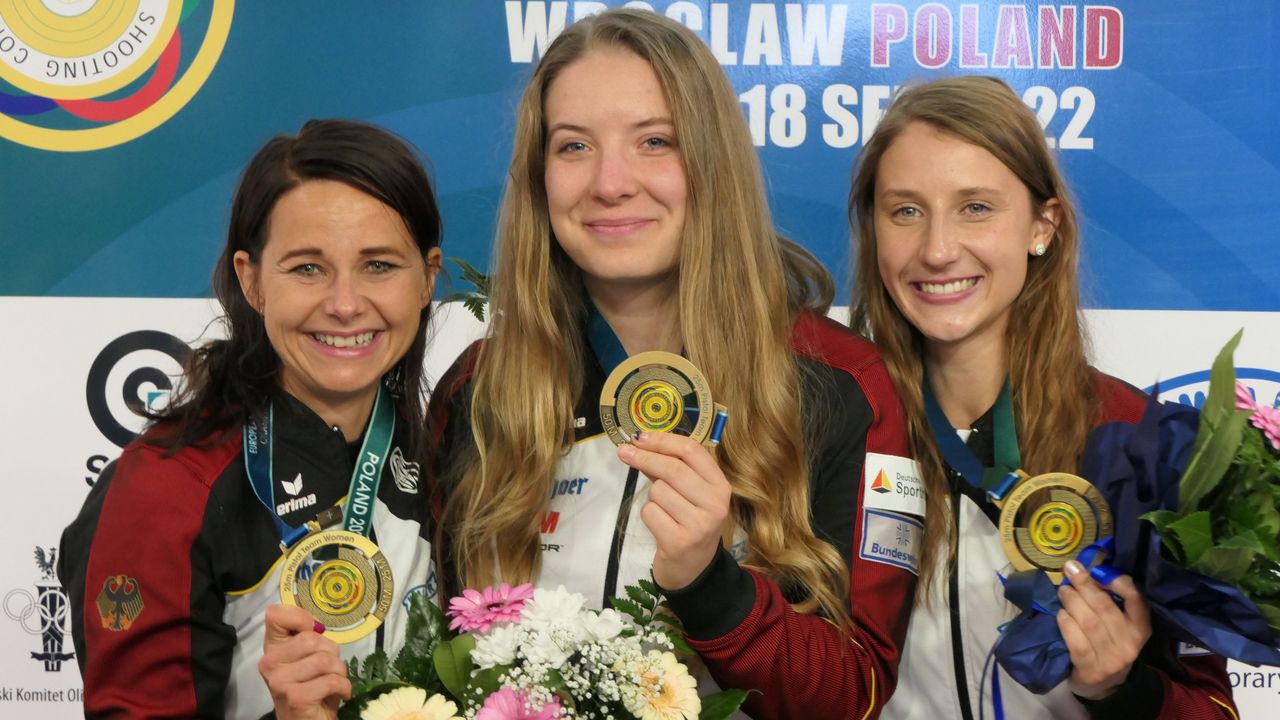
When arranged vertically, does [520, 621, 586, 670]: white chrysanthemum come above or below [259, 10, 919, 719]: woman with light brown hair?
below

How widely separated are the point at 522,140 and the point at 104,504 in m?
0.95

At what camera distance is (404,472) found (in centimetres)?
206

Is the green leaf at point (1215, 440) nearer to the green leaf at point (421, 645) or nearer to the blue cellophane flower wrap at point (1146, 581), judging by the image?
the blue cellophane flower wrap at point (1146, 581)

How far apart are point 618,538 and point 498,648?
0.41m

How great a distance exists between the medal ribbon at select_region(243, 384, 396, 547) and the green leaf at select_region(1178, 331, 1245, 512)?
1302 mm

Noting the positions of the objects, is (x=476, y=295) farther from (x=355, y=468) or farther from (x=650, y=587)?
(x=650, y=587)

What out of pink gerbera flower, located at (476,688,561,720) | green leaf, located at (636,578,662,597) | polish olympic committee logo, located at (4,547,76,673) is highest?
green leaf, located at (636,578,662,597)

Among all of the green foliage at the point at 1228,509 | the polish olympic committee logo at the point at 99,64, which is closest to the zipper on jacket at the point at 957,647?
the green foliage at the point at 1228,509

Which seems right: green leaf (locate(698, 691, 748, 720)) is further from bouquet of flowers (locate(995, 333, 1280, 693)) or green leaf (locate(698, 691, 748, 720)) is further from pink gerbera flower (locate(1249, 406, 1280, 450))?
pink gerbera flower (locate(1249, 406, 1280, 450))

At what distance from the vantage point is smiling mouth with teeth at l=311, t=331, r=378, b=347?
1980mm

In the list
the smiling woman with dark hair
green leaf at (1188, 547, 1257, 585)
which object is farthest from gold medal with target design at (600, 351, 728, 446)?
green leaf at (1188, 547, 1257, 585)

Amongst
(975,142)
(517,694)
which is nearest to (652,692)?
(517,694)

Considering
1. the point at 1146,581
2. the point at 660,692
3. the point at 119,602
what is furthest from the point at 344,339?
the point at 1146,581

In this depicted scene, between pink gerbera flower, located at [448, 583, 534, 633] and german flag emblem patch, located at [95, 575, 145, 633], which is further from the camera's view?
german flag emblem patch, located at [95, 575, 145, 633]
